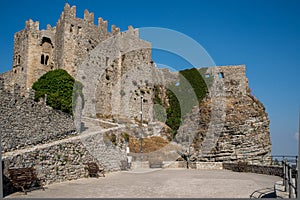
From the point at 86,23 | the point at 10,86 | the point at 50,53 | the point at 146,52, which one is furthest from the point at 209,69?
the point at 10,86

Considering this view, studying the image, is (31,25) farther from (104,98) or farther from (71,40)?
(104,98)

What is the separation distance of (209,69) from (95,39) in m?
12.8

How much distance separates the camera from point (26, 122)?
1230cm

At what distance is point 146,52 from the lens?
3198cm

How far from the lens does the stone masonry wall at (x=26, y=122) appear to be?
→ 446 inches

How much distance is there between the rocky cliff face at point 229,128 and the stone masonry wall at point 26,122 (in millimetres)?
12351

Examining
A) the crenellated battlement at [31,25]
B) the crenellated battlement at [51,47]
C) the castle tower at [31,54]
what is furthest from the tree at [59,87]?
the crenellated battlement at [31,25]

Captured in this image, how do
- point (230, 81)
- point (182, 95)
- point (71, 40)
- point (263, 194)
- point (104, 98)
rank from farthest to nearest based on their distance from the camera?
point (182, 95) < point (230, 81) < point (104, 98) < point (71, 40) < point (263, 194)

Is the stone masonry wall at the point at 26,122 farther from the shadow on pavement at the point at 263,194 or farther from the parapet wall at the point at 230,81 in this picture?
the parapet wall at the point at 230,81

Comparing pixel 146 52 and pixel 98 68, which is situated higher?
pixel 146 52

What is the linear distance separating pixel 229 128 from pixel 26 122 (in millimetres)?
15598

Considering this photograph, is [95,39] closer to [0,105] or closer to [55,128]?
[55,128]

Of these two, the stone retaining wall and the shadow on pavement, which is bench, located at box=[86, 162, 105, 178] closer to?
the shadow on pavement

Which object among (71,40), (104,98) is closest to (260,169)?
(104,98)
